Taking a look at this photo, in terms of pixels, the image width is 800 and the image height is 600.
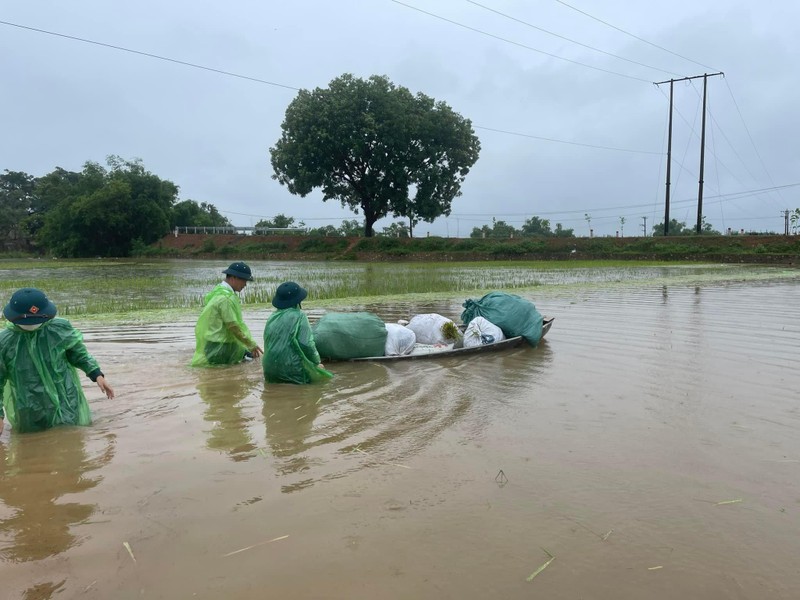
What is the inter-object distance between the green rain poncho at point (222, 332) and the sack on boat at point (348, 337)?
74 cm

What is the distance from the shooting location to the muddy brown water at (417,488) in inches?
94.6

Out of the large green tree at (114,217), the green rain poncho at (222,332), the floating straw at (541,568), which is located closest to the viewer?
the floating straw at (541,568)

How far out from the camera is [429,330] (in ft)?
23.4

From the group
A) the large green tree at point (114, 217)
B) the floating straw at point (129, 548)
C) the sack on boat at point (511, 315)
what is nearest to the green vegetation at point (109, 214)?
the large green tree at point (114, 217)

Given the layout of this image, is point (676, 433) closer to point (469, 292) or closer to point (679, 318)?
point (679, 318)

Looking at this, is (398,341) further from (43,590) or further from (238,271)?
(43,590)

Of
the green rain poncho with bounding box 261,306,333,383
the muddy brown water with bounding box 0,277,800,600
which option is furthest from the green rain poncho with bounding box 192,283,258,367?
the green rain poncho with bounding box 261,306,333,383

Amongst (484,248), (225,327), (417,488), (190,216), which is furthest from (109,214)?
(417,488)

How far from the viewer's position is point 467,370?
6.10 metres

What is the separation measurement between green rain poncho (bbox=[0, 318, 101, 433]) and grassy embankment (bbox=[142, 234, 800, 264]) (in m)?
33.9

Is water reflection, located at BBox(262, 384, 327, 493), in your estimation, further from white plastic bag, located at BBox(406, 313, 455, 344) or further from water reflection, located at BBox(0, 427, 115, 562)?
white plastic bag, located at BBox(406, 313, 455, 344)

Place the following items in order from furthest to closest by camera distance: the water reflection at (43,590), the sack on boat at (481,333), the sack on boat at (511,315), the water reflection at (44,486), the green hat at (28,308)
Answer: the sack on boat at (511,315)
the sack on boat at (481,333)
the green hat at (28,308)
the water reflection at (44,486)
the water reflection at (43,590)

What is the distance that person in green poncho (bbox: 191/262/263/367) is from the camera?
591 cm

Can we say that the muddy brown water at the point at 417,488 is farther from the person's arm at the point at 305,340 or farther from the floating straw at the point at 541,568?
the person's arm at the point at 305,340
